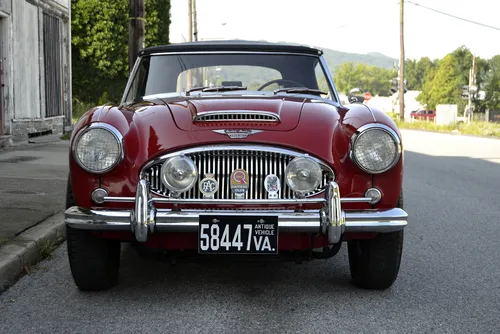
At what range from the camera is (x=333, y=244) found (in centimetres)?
377

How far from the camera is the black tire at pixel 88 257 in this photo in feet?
12.4

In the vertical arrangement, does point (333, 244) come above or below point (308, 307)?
above

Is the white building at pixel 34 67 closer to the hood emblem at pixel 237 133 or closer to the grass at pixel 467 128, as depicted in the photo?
the hood emblem at pixel 237 133

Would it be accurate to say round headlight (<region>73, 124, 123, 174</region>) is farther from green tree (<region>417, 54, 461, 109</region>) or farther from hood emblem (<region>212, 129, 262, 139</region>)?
green tree (<region>417, 54, 461, 109</region>)

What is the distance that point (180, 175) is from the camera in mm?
3576

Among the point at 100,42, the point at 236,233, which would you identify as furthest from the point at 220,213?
the point at 100,42

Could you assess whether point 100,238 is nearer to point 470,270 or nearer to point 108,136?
point 108,136

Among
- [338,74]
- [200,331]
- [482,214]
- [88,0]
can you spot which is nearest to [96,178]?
[200,331]

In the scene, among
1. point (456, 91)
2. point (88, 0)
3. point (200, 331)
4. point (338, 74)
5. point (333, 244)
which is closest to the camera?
point (200, 331)

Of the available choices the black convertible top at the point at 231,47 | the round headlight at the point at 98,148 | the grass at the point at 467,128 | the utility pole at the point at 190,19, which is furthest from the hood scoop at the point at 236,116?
the utility pole at the point at 190,19

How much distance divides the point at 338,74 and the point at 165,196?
550 feet

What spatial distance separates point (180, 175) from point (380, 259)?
1203 mm

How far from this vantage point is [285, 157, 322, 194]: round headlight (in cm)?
361

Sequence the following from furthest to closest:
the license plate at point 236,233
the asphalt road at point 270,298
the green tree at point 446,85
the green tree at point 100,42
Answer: the green tree at point 446,85 → the green tree at point 100,42 → the license plate at point 236,233 → the asphalt road at point 270,298
